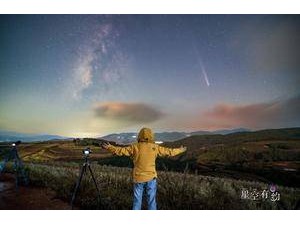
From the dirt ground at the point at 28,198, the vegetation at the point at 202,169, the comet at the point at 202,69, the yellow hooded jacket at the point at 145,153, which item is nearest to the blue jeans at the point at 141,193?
the yellow hooded jacket at the point at 145,153

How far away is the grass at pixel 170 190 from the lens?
770 cm

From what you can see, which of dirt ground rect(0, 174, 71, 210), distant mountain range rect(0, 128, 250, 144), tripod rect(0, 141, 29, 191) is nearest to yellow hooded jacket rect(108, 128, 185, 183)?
dirt ground rect(0, 174, 71, 210)

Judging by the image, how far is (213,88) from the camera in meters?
9.35

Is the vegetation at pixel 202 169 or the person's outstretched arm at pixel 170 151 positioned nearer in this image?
the person's outstretched arm at pixel 170 151

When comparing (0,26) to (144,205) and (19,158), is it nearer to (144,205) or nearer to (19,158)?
(19,158)

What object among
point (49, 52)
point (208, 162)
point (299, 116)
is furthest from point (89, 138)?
point (299, 116)

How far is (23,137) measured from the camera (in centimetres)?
948

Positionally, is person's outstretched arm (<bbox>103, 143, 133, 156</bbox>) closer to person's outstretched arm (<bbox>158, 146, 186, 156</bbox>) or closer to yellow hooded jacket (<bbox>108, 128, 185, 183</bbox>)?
yellow hooded jacket (<bbox>108, 128, 185, 183</bbox>)

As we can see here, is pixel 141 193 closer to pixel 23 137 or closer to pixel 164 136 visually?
pixel 164 136

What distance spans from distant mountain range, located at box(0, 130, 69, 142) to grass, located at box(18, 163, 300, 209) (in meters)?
0.69

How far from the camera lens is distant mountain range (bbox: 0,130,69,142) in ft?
30.3

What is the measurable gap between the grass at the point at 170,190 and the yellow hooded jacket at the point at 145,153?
3.67 feet

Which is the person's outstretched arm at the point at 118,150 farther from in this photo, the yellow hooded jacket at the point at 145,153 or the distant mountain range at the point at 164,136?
the distant mountain range at the point at 164,136
